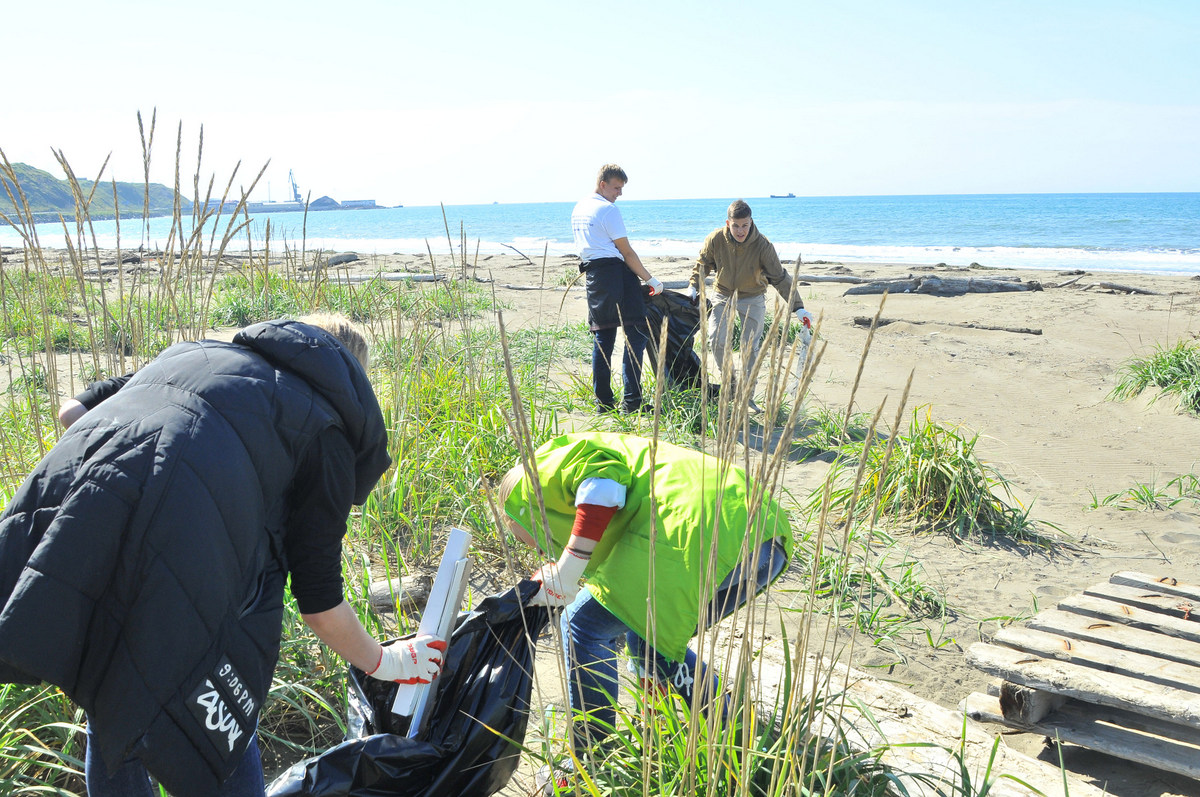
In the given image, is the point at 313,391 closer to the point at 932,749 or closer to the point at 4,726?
the point at 4,726

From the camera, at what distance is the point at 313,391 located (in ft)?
4.91

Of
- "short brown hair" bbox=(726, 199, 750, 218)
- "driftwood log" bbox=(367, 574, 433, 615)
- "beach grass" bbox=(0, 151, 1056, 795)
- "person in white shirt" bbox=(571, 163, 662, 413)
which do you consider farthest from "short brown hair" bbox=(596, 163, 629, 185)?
"driftwood log" bbox=(367, 574, 433, 615)

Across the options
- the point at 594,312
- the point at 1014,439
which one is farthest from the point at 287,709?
the point at 1014,439

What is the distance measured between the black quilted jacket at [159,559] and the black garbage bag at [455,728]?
1.37 feet

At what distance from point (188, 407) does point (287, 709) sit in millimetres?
1445

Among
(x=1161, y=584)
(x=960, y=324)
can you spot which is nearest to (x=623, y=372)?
(x=1161, y=584)

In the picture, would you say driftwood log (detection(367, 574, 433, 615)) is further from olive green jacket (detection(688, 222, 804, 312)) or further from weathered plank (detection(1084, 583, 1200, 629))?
olive green jacket (detection(688, 222, 804, 312))

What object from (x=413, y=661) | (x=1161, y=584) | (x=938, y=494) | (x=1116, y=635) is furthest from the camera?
(x=938, y=494)

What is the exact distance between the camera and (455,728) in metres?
1.97

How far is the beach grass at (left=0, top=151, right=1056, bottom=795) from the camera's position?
1544 mm

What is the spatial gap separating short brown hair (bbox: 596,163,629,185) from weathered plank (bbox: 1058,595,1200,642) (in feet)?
11.8

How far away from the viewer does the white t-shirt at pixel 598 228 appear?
5.42 m

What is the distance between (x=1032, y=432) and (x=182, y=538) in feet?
20.2

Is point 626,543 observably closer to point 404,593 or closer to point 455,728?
point 455,728
